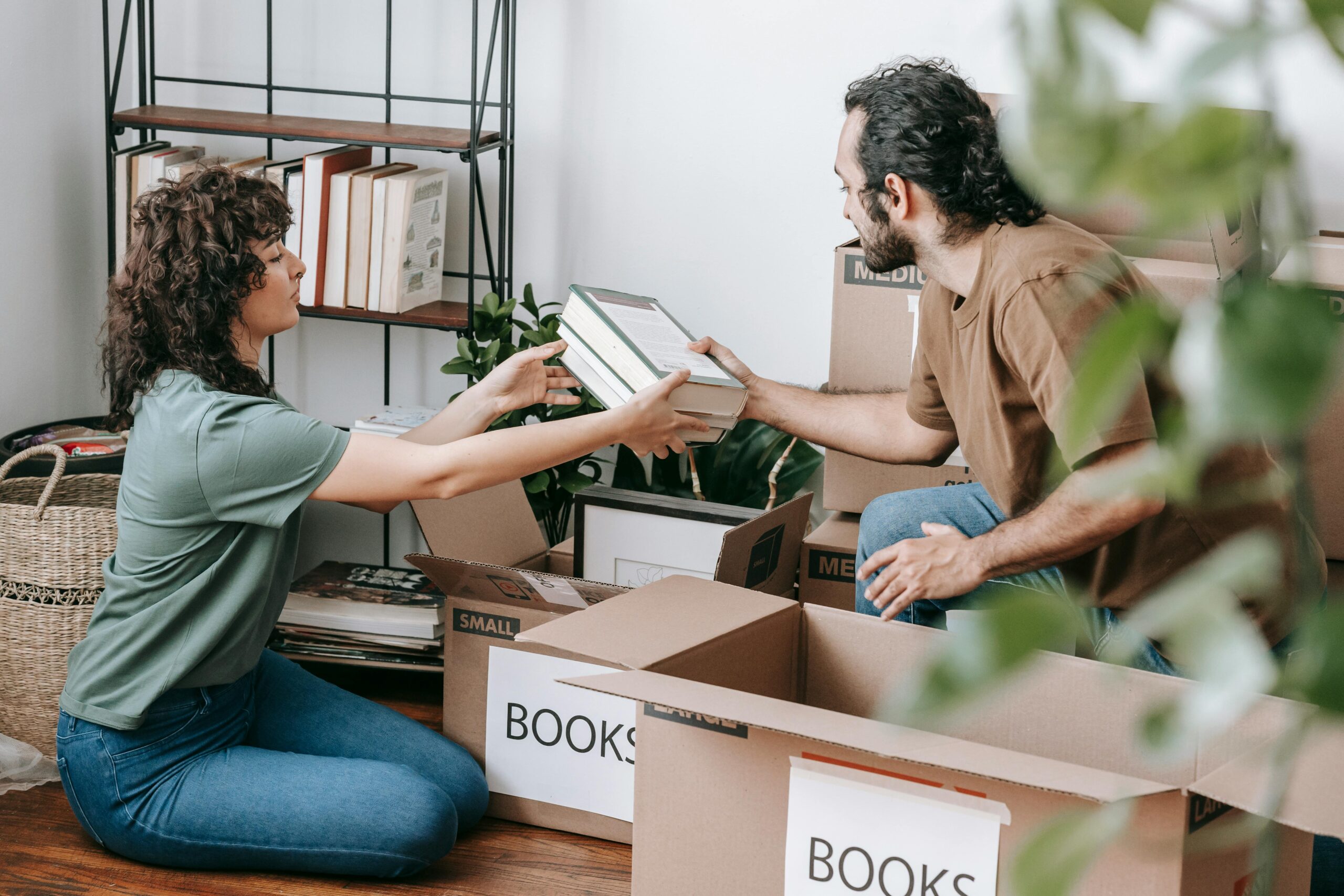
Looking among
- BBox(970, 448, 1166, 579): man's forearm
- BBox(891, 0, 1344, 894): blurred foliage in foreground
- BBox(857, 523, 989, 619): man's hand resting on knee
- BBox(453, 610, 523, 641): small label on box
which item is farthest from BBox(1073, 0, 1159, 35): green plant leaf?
BBox(453, 610, 523, 641): small label on box

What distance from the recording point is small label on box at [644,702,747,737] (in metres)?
1.23

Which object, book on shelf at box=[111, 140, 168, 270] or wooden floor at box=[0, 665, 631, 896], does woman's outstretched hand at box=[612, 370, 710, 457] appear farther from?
book on shelf at box=[111, 140, 168, 270]

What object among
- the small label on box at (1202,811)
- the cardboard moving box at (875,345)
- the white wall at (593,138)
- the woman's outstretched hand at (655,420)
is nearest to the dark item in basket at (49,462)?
the white wall at (593,138)

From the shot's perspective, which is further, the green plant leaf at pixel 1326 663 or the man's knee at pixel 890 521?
the man's knee at pixel 890 521

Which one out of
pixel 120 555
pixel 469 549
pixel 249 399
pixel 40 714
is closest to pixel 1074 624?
pixel 249 399

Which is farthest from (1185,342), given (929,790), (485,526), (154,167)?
(154,167)

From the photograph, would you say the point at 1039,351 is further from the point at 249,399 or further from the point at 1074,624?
the point at 1074,624

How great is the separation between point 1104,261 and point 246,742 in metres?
1.37

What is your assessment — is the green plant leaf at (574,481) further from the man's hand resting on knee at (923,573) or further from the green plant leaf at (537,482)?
the man's hand resting on knee at (923,573)

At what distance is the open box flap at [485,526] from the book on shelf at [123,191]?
91cm

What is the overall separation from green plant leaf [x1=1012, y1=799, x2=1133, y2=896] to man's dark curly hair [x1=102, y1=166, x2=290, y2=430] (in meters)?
1.65

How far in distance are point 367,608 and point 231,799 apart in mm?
636

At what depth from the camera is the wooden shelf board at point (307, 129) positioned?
7.88ft

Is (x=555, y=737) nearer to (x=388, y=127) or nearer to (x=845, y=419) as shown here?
(x=845, y=419)
